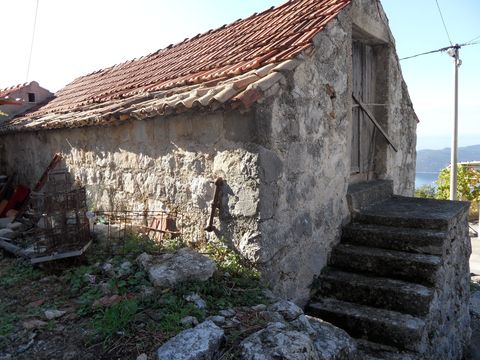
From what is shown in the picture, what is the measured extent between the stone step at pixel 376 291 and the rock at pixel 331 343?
866 mm

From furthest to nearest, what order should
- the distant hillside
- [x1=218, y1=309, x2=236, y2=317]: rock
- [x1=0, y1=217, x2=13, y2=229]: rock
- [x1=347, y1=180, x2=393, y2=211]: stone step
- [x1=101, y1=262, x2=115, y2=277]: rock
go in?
the distant hillside
[x1=0, y1=217, x2=13, y2=229]: rock
[x1=347, y1=180, x2=393, y2=211]: stone step
[x1=101, y1=262, x2=115, y2=277]: rock
[x1=218, y1=309, x2=236, y2=317]: rock

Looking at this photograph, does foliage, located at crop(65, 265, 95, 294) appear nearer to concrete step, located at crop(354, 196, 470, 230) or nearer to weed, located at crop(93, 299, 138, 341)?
weed, located at crop(93, 299, 138, 341)

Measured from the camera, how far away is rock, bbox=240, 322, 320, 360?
2.03 meters

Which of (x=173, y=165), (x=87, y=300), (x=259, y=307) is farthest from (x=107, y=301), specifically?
(x=173, y=165)

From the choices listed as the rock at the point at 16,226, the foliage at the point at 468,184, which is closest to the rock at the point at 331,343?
the rock at the point at 16,226

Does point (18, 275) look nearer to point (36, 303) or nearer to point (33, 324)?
point (36, 303)

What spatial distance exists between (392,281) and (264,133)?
6.18ft

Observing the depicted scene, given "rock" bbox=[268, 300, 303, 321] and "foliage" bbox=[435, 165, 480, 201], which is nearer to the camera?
"rock" bbox=[268, 300, 303, 321]

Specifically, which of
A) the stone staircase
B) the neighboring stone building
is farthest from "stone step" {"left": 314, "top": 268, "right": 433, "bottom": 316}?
the neighboring stone building

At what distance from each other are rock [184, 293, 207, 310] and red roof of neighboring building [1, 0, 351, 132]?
147cm

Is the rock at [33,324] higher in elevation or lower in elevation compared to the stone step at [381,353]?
higher

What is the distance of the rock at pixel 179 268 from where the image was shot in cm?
281

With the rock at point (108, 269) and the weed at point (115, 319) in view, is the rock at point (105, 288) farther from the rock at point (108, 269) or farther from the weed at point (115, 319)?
the weed at point (115, 319)

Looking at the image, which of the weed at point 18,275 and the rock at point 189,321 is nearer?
the rock at point 189,321
